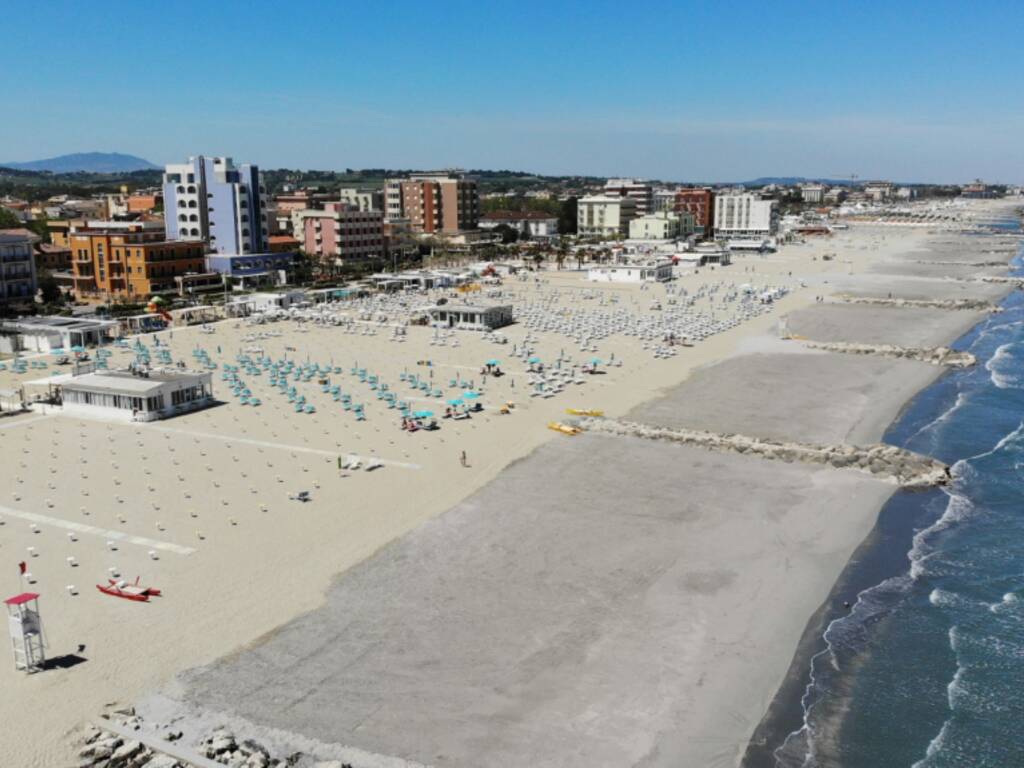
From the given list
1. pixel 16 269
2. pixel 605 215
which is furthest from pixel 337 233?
pixel 605 215

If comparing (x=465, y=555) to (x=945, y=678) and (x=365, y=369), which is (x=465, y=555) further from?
(x=365, y=369)

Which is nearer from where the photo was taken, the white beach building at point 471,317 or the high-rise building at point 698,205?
the white beach building at point 471,317

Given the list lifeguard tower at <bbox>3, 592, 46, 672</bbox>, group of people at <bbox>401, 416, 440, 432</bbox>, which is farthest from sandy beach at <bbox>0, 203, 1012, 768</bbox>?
group of people at <bbox>401, 416, 440, 432</bbox>

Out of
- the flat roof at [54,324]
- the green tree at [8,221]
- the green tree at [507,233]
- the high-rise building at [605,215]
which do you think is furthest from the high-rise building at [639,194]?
the flat roof at [54,324]

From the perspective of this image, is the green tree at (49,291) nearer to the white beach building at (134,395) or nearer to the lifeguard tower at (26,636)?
the white beach building at (134,395)

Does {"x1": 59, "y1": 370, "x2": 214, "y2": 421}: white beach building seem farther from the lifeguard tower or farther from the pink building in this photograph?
the pink building

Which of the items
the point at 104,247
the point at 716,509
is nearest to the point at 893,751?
the point at 716,509

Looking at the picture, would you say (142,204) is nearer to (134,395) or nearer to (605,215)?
(605,215)
